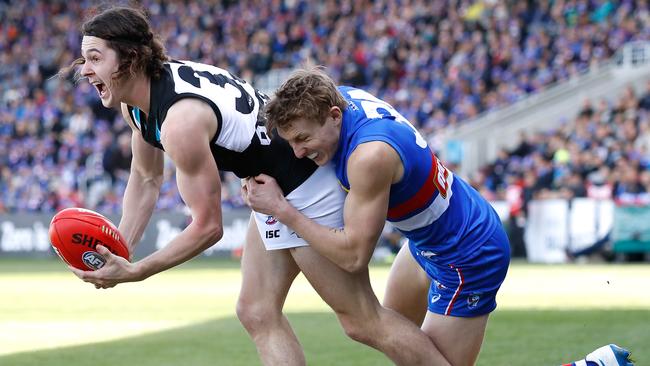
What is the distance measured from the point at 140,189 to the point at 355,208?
164cm

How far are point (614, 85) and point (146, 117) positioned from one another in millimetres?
20548

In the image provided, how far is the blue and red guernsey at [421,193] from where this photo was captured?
540cm

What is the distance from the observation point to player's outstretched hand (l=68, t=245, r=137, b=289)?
539 cm

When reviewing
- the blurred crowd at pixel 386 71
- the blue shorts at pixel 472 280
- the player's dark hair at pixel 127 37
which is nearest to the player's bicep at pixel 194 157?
the player's dark hair at pixel 127 37

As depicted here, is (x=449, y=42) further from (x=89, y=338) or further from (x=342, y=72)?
(x=89, y=338)

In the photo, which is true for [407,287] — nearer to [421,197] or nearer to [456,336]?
[456,336]

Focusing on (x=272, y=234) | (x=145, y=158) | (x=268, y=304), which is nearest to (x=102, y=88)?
(x=145, y=158)

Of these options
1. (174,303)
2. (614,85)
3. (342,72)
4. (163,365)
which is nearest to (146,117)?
(163,365)

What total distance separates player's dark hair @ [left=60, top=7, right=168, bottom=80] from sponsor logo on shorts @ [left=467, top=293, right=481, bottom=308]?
2.00 m

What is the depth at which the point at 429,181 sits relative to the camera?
555 cm

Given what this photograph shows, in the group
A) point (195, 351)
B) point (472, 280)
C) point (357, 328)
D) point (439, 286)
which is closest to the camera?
point (357, 328)

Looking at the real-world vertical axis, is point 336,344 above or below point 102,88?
below

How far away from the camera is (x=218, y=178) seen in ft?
17.4

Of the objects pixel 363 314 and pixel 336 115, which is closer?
pixel 336 115
